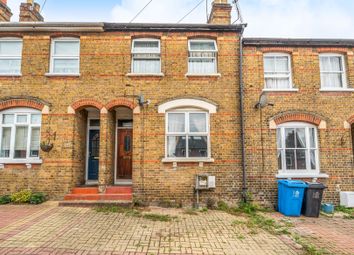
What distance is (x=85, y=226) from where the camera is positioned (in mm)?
6160

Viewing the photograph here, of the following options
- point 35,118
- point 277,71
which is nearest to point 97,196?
point 35,118

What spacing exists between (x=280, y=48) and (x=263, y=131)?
3.41 metres

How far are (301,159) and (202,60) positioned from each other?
211 inches

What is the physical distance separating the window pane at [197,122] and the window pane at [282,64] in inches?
142

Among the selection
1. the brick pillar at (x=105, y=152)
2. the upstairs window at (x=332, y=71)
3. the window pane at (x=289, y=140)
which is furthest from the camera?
the upstairs window at (x=332, y=71)

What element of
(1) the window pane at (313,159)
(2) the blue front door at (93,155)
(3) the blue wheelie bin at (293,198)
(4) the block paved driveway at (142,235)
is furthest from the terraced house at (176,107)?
(4) the block paved driveway at (142,235)

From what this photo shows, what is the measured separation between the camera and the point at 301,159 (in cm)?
910

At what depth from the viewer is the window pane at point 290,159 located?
29.8 ft

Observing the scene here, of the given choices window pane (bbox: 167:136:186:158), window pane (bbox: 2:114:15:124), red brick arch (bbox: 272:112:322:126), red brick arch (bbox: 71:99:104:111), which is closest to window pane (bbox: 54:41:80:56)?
red brick arch (bbox: 71:99:104:111)

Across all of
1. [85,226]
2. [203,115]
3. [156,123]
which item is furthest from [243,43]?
[85,226]

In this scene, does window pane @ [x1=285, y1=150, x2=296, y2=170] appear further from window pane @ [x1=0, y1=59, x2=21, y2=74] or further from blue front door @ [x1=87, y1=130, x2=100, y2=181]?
window pane @ [x1=0, y1=59, x2=21, y2=74]

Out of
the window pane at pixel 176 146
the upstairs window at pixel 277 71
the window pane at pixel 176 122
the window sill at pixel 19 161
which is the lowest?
the window sill at pixel 19 161

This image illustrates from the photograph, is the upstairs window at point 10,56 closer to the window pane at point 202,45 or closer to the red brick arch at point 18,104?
the red brick arch at point 18,104

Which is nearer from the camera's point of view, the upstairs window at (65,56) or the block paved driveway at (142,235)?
the block paved driveway at (142,235)
